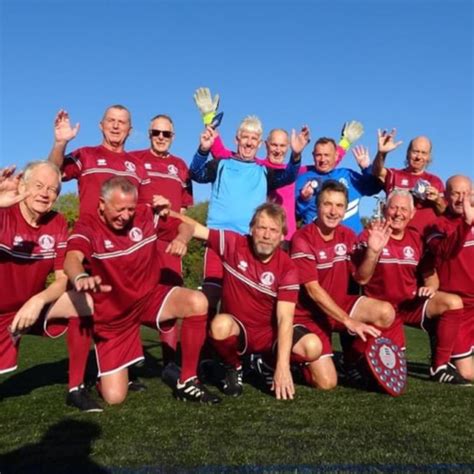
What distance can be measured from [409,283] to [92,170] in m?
3.18

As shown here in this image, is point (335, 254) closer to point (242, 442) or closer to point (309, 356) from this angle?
point (309, 356)

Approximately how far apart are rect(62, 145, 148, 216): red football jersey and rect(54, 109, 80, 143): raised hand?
0.20 m

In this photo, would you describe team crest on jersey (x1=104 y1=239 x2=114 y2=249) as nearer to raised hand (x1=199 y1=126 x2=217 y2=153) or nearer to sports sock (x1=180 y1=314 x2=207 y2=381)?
sports sock (x1=180 y1=314 x2=207 y2=381)

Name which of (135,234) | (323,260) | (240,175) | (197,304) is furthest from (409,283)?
(135,234)

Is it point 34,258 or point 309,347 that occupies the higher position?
point 34,258

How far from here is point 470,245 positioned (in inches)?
227

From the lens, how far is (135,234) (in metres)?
5.00

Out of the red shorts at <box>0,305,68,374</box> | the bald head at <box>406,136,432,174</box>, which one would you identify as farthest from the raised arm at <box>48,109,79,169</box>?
the bald head at <box>406,136,432,174</box>

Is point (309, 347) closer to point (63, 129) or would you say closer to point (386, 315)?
point (386, 315)

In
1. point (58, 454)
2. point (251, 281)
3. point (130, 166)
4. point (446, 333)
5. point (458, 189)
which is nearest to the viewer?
point (58, 454)

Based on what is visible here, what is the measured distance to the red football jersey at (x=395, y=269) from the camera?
18.5 feet

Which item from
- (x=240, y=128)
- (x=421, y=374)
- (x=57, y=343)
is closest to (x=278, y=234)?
(x=240, y=128)

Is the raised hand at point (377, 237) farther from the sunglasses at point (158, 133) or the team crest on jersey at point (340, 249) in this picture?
the sunglasses at point (158, 133)

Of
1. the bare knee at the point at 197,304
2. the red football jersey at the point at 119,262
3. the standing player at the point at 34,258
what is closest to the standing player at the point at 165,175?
the red football jersey at the point at 119,262
